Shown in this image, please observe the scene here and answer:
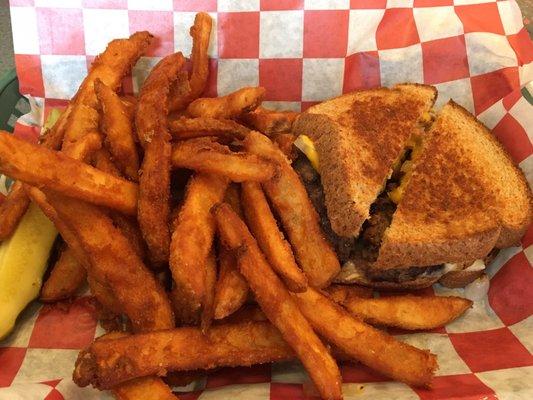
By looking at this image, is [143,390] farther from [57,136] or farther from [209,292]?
[57,136]

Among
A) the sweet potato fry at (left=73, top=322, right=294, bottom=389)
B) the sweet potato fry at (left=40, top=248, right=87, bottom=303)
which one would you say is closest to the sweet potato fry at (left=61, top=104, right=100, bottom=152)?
the sweet potato fry at (left=40, top=248, right=87, bottom=303)

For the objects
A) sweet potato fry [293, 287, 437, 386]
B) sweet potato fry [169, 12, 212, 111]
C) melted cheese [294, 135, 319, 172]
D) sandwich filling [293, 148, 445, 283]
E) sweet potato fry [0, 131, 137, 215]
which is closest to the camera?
sweet potato fry [0, 131, 137, 215]

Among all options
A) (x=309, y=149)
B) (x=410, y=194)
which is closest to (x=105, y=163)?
(x=309, y=149)

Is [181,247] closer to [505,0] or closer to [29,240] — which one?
[29,240]

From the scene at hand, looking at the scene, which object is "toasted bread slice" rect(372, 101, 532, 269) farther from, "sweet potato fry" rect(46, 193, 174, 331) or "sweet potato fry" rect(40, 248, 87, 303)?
"sweet potato fry" rect(40, 248, 87, 303)

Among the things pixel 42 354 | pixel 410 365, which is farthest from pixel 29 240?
pixel 410 365

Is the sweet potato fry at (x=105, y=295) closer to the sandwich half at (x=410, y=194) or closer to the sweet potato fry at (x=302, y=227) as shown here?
the sweet potato fry at (x=302, y=227)

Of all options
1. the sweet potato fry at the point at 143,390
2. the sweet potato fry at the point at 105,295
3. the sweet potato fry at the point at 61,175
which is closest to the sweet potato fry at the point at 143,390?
the sweet potato fry at the point at 143,390

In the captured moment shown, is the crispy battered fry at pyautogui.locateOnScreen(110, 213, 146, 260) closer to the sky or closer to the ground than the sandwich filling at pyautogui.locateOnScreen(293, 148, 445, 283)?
closer to the sky
